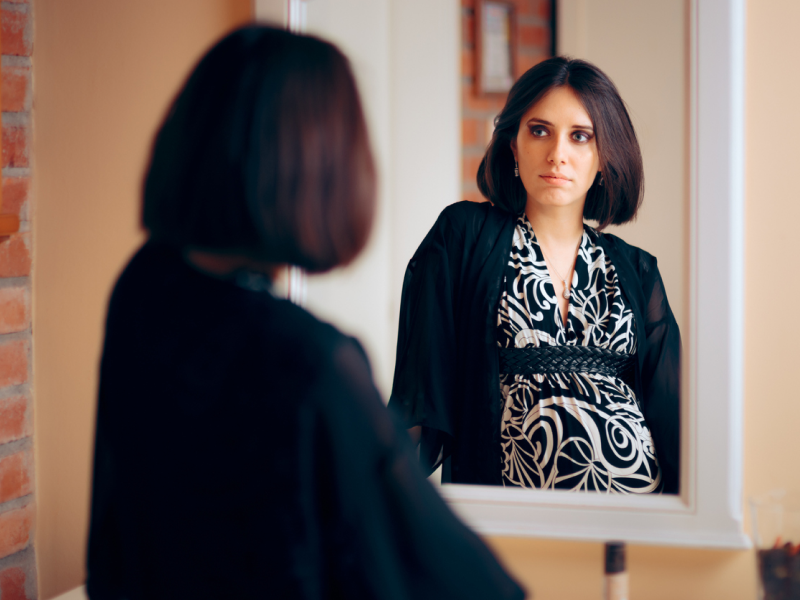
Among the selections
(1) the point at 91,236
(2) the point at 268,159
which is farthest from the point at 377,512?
(1) the point at 91,236

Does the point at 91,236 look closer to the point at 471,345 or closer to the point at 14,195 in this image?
the point at 14,195

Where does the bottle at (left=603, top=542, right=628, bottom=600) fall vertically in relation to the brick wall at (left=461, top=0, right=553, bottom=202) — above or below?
below

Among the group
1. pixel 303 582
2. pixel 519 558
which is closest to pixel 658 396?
pixel 519 558

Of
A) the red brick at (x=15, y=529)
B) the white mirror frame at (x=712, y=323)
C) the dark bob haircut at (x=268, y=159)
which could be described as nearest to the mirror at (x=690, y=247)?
the white mirror frame at (x=712, y=323)

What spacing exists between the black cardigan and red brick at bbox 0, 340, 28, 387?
24.3 inches

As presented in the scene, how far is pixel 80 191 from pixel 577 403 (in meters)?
0.82

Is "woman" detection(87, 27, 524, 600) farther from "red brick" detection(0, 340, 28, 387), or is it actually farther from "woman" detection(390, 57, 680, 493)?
"red brick" detection(0, 340, 28, 387)

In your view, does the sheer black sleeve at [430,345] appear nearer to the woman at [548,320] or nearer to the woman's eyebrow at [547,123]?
the woman at [548,320]

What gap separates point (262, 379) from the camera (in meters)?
0.44

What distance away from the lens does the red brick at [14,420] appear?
1.00m

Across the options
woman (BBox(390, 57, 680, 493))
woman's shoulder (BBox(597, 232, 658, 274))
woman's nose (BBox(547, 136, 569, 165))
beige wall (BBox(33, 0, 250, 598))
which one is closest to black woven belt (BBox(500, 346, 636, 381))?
woman (BBox(390, 57, 680, 493))

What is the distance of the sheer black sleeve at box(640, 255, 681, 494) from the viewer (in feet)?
2.66

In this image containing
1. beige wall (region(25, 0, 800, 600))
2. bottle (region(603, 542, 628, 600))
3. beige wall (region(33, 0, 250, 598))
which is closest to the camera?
bottle (region(603, 542, 628, 600))

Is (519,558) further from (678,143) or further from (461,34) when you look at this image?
(461,34)
